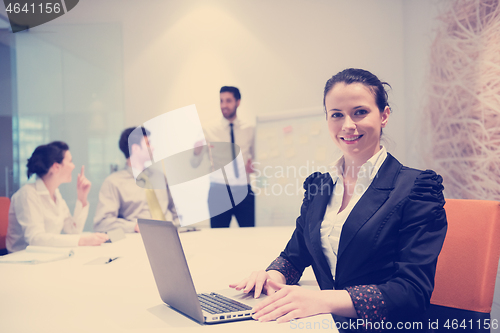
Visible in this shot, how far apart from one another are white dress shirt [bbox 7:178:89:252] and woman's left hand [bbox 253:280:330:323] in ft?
4.45

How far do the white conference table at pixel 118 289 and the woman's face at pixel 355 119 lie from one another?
0.46 metres

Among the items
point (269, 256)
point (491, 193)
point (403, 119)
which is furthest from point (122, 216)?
point (403, 119)

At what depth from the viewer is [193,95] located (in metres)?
4.02

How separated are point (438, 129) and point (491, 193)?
856mm

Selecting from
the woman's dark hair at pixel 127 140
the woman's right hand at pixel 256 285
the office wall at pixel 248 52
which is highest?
the office wall at pixel 248 52

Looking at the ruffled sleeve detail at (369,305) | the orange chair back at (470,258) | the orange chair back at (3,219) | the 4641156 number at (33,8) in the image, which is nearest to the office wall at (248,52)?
the 4641156 number at (33,8)

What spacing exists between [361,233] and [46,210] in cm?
204

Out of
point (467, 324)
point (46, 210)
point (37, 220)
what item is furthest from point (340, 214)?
point (46, 210)

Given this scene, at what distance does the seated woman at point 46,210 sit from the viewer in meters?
1.90

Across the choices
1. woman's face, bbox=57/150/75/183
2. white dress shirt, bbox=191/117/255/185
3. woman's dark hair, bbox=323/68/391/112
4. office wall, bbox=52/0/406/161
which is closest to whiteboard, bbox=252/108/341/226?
white dress shirt, bbox=191/117/255/185

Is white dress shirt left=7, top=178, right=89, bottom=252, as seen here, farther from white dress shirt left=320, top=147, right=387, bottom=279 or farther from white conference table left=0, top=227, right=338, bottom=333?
white dress shirt left=320, top=147, right=387, bottom=279

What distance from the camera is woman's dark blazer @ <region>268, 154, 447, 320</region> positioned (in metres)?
0.87

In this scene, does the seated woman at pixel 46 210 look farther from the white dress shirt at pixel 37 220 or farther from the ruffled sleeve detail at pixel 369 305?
the ruffled sleeve detail at pixel 369 305

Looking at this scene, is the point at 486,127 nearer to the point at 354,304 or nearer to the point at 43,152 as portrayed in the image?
the point at 354,304
